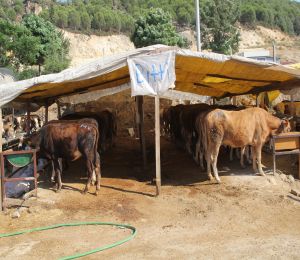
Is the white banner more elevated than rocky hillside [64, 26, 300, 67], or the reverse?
rocky hillside [64, 26, 300, 67]

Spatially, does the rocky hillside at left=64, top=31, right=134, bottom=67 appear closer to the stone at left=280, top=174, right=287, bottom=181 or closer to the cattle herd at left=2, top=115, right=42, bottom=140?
the cattle herd at left=2, top=115, right=42, bottom=140

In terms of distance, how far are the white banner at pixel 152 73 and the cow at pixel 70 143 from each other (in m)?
1.62

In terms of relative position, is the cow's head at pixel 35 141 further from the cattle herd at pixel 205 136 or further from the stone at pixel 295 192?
the stone at pixel 295 192

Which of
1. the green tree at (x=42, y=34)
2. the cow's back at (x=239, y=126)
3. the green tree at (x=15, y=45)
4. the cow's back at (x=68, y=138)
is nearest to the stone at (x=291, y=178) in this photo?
the cow's back at (x=239, y=126)

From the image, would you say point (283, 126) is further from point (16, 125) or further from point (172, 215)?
point (16, 125)

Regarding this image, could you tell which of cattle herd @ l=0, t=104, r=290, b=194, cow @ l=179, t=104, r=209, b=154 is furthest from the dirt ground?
cow @ l=179, t=104, r=209, b=154

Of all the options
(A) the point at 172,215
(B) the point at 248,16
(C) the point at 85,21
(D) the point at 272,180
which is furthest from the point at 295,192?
(B) the point at 248,16

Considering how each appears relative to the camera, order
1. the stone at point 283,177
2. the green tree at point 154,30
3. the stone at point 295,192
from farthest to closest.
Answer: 1. the green tree at point 154,30
2. the stone at point 283,177
3. the stone at point 295,192

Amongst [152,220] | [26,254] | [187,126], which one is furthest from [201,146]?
[26,254]

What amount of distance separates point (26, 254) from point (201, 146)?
6.85 meters

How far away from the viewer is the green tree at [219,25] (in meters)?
43.4

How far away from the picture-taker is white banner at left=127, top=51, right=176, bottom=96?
9.02 m

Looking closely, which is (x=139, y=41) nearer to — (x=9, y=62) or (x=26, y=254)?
(x=9, y=62)

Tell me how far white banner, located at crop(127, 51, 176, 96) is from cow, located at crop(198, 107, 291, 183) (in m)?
1.92
